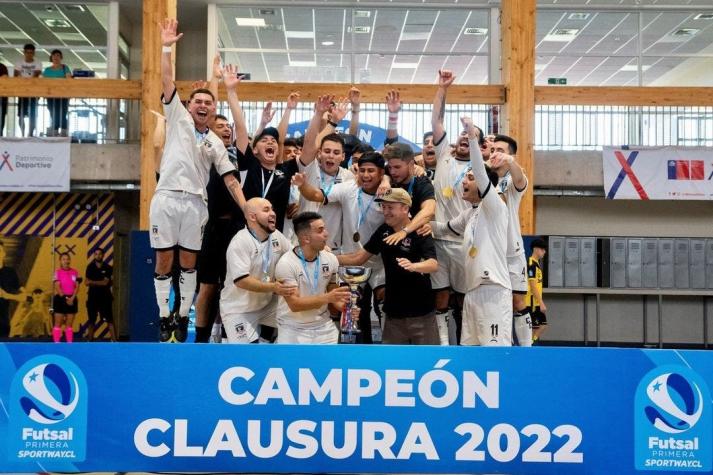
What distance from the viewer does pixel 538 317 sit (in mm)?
11906

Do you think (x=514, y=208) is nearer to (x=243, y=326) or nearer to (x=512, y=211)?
(x=512, y=211)

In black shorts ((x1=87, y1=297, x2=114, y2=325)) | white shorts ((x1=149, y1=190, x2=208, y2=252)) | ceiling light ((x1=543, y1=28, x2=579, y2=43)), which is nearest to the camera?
white shorts ((x1=149, y1=190, x2=208, y2=252))

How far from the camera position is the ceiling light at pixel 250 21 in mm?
17125

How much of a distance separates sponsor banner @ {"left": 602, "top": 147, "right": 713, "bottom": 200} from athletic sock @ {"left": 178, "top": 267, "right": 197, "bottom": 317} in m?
10.4

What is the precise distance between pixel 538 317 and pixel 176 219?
22.1 feet

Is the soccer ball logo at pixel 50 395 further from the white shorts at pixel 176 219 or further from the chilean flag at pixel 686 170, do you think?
the chilean flag at pixel 686 170

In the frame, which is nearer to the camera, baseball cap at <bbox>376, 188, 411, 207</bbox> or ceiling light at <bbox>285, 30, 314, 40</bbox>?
baseball cap at <bbox>376, 188, 411, 207</bbox>

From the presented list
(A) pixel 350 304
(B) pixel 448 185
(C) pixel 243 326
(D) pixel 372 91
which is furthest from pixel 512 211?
(D) pixel 372 91

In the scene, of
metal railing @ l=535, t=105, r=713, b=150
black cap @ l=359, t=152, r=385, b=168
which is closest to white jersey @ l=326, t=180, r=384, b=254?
black cap @ l=359, t=152, r=385, b=168

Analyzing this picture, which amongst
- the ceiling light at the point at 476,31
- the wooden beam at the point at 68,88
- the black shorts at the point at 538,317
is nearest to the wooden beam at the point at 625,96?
the black shorts at the point at 538,317

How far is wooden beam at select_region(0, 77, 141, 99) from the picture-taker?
525 inches

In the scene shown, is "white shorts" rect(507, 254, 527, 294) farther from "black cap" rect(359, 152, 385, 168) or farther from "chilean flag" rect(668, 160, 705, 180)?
"chilean flag" rect(668, 160, 705, 180)

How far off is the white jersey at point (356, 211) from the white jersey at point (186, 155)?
902mm

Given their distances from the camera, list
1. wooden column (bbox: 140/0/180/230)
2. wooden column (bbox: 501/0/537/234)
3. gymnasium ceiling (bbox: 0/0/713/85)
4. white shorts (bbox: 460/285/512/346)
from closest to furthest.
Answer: white shorts (bbox: 460/285/512/346) < wooden column (bbox: 140/0/180/230) < wooden column (bbox: 501/0/537/234) < gymnasium ceiling (bbox: 0/0/713/85)
